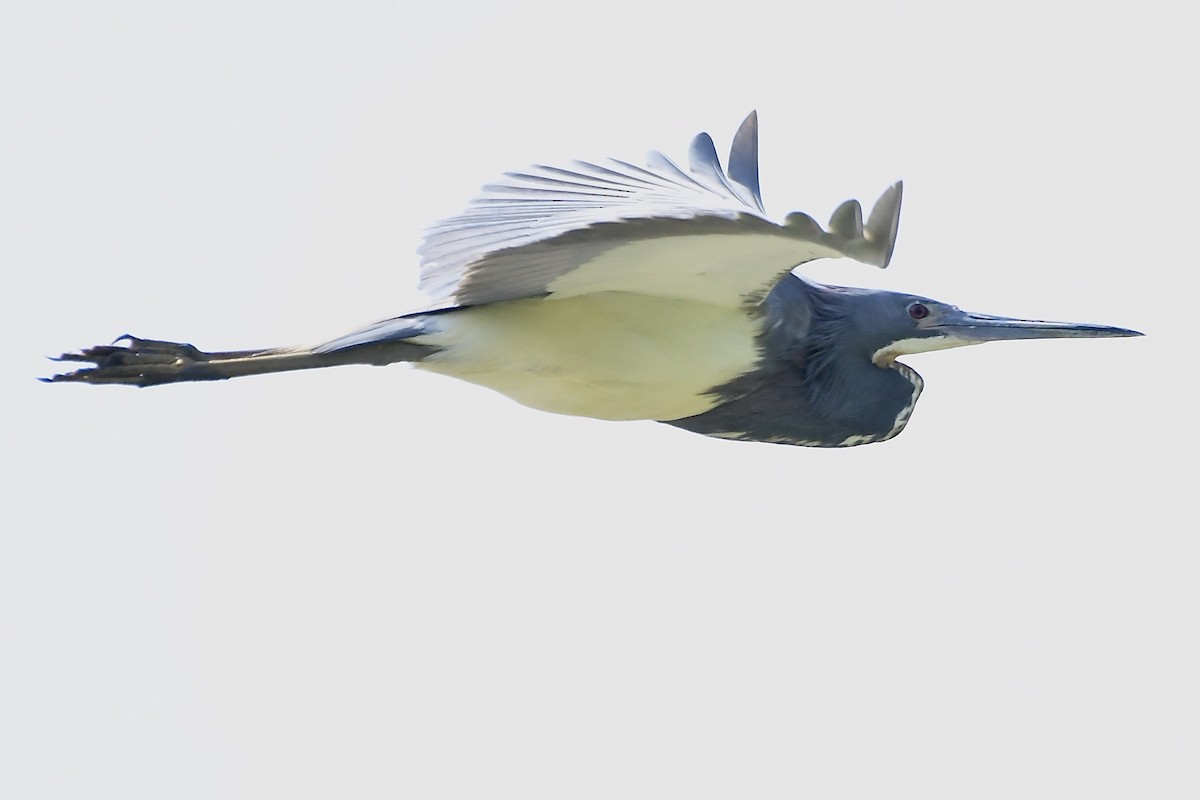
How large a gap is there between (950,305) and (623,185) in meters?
1.61

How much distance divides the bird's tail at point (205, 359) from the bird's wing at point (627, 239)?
201 mm

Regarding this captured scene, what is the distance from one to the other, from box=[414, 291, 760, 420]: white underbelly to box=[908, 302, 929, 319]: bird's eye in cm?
68

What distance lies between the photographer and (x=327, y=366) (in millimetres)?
4605

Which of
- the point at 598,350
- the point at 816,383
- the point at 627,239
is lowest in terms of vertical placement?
the point at 816,383

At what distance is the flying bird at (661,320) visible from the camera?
4.11 metres

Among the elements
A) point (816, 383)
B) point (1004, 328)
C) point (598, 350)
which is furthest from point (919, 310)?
point (598, 350)

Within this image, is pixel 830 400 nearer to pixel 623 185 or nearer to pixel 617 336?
pixel 617 336

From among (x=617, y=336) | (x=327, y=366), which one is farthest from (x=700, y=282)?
(x=327, y=366)

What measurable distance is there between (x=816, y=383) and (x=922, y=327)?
430 mm

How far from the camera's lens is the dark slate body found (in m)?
5.17

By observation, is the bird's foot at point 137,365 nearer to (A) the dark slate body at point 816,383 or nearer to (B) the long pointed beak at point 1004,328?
(A) the dark slate body at point 816,383

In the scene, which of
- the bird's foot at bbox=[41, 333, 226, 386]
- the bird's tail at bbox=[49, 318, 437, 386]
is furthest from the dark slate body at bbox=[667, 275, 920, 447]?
the bird's foot at bbox=[41, 333, 226, 386]

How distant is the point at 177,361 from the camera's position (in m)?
4.66

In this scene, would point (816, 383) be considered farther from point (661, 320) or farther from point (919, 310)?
point (661, 320)
